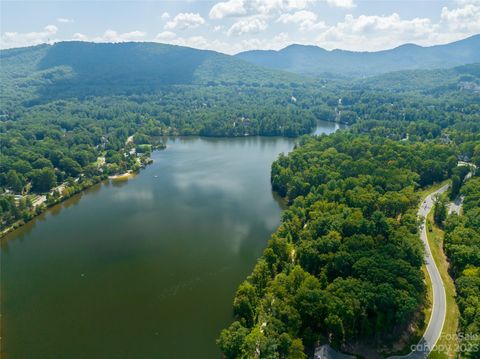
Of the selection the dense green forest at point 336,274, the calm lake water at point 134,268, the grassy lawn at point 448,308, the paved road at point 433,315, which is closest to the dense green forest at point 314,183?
the dense green forest at point 336,274

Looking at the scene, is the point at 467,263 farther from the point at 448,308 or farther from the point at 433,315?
the point at 433,315

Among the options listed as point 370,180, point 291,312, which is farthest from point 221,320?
point 370,180

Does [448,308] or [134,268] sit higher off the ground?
[448,308]

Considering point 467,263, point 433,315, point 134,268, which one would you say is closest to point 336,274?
point 433,315

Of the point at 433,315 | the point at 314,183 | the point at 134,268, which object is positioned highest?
the point at 314,183

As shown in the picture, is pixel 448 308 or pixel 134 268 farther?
pixel 134 268

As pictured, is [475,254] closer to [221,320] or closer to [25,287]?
[221,320]

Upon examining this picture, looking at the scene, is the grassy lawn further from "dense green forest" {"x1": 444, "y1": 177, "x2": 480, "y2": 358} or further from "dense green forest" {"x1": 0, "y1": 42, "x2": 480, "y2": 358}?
"dense green forest" {"x1": 0, "y1": 42, "x2": 480, "y2": 358}

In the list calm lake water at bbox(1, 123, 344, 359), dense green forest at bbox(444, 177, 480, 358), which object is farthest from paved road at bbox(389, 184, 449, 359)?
calm lake water at bbox(1, 123, 344, 359)

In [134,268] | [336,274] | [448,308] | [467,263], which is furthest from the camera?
[134,268]
